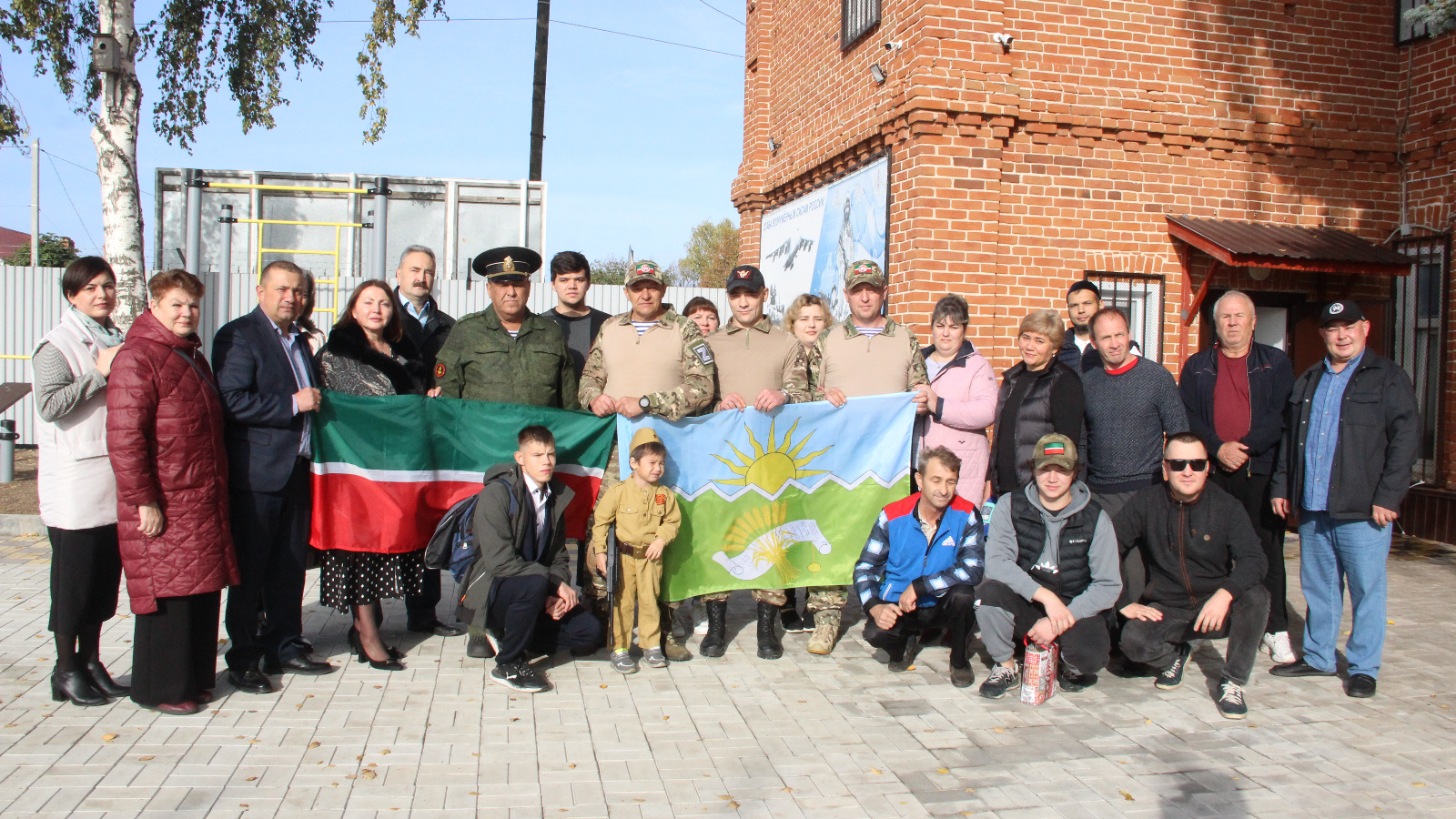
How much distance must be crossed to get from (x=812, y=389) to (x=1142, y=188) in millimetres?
4725

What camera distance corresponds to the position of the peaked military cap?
5684mm

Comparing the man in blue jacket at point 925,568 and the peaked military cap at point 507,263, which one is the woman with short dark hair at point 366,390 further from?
the man in blue jacket at point 925,568

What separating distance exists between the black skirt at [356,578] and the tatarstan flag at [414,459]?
0.07 meters

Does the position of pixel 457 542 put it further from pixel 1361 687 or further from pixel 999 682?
pixel 1361 687

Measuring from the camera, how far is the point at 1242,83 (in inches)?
369

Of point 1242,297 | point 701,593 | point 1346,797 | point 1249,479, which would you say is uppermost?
point 1242,297

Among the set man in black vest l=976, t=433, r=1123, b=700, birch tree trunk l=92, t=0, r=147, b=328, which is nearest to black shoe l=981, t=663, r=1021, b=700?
man in black vest l=976, t=433, r=1123, b=700

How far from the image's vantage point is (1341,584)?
5.43 meters

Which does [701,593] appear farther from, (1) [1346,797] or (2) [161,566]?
(1) [1346,797]

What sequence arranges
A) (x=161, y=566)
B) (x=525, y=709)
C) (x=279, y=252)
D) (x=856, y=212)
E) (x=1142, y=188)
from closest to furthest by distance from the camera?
(x=161, y=566) → (x=525, y=709) → (x=1142, y=188) → (x=856, y=212) → (x=279, y=252)

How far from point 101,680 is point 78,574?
526 mm

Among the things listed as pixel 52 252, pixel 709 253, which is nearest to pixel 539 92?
pixel 52 252

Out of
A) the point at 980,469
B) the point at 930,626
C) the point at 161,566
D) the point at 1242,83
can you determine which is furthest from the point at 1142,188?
the point at 161,566

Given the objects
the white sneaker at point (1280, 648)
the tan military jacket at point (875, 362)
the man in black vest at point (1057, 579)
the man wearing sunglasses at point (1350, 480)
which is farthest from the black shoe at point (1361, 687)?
the tan military jacket at point (875, 362)
